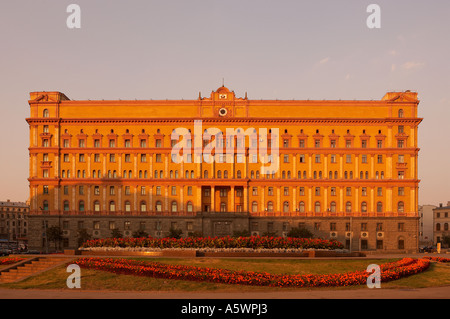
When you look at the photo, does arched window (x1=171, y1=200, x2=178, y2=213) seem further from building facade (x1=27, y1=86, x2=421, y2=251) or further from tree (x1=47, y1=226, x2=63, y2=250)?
tree (x1=47, y1=226, x2=63, y2=250)

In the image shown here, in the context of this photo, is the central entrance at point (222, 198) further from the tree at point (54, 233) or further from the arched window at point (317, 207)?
the tree at point (54, 233)

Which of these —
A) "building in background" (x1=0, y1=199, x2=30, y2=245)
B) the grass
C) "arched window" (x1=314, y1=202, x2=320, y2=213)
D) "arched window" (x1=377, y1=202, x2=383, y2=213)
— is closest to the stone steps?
the grass

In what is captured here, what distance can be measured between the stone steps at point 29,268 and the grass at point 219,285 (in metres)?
1.86

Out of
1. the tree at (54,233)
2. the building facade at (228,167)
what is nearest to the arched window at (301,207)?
the building facade at (228,167)

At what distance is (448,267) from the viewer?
39500 mm

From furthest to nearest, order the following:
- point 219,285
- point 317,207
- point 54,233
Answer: point 317,207 → point 54,233 → point 219,285

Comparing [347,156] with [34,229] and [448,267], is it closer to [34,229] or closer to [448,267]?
[448,267]

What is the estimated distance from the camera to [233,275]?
31.8 metres

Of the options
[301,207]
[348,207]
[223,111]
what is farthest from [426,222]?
[223,111]

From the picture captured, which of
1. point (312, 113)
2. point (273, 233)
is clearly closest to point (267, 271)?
point (273, 233)

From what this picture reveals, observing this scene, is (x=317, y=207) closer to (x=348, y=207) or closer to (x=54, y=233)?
(x=348, y=207)

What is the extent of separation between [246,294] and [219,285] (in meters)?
3.12

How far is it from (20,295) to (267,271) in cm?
1703

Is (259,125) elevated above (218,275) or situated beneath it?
elevated above
